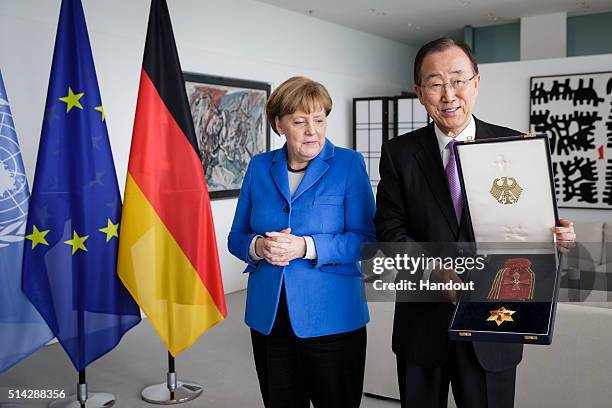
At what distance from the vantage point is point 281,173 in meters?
1.93

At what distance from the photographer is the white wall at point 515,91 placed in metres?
6.59

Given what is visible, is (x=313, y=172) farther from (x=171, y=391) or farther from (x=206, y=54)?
(x=206, y=54)

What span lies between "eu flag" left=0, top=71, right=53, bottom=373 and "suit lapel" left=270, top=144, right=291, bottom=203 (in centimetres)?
166

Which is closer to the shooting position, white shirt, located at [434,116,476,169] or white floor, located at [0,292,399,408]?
white shirt, located at [434,116,476,169]

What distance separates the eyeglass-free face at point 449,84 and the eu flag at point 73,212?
6.61 ft

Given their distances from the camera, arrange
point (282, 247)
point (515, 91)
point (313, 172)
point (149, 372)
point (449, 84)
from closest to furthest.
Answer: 1. point (449, 84)
2. point (282, 247)
3. point (313, 172)
4. point (149, 372)
5. point (515, 91)

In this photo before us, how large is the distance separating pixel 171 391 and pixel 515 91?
519 cm

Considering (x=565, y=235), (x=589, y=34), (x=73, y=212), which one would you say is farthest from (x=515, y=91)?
(x=565, y=235)

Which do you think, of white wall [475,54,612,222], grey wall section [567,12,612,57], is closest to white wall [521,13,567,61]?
grey wall section [567,12,612,57]

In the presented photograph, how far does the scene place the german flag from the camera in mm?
3064

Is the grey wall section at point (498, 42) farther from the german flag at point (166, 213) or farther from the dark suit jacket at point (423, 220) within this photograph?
the dark suit jacket at point (423, 220)

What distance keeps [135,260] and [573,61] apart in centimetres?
539

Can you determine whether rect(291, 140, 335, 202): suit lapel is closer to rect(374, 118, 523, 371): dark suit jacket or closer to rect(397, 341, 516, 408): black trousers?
rect(374, 118, 523, 371): dark suit jacket

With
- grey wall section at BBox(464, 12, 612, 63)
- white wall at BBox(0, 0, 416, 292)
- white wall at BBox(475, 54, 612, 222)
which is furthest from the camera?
grey wall section at BBox(464, 12, 612, 63)
